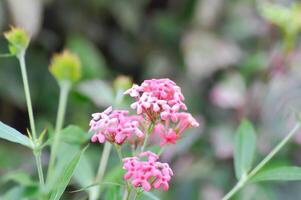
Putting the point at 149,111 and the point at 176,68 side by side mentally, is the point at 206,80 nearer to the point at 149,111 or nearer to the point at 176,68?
the point at 176,68

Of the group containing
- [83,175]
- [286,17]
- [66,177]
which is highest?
[286,17]

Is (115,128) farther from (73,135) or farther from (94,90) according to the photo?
(94,90)

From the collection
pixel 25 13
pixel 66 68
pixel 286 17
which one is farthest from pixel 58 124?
pixel 25 13

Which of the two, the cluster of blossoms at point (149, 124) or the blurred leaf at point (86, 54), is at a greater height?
the blurred leaf at point (86, 54)

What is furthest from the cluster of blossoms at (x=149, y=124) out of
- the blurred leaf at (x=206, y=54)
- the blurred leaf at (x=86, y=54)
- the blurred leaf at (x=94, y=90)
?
the blurred leaf at (x=206, y=54)

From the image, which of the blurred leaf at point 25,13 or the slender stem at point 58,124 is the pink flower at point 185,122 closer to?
the slender stem at point 58,124

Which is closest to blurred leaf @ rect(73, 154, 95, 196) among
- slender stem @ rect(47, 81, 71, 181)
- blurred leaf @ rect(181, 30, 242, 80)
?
slender stem @ rect(47, 81, 71, 181)
